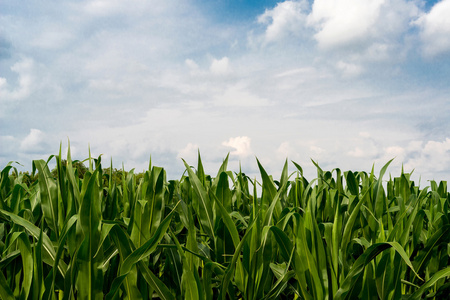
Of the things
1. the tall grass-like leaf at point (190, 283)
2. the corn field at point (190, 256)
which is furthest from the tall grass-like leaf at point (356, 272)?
the tall grass-like leaf at point (190, 283)

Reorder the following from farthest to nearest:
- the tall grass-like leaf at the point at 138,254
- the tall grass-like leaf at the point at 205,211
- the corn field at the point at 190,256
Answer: the tall grass-like leaf at the point at 205,211
the corn field at the point at 190,256
the tall grass-like leaf at the point at 138,254

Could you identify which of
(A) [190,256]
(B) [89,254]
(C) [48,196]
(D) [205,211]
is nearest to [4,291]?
(B) [89,254]

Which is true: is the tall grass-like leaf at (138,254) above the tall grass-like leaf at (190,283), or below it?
above

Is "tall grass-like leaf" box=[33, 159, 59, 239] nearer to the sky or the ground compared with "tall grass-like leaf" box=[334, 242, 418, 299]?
nearer to the sky

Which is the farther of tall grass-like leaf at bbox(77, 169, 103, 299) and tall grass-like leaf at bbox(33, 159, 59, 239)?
tall grass-like leaf at bbox(33, 159, 59, 239)

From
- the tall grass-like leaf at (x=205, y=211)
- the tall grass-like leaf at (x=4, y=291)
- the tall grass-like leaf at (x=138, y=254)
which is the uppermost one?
the tall grass-like leaf at (x=205, y=211)

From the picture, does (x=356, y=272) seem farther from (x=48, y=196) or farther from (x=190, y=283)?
(x=48, y=196)

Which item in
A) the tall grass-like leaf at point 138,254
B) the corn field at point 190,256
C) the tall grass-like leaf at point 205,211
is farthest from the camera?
the tall grass-like leaf at point 205,211

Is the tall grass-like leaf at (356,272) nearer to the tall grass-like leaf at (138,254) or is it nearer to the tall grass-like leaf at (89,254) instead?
the tall grass-like leaf at (138,254)

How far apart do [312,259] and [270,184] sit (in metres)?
0.54

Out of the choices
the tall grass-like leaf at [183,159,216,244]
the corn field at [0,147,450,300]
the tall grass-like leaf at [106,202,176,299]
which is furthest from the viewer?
the tall grass-like leaf at [183,159,216,244]

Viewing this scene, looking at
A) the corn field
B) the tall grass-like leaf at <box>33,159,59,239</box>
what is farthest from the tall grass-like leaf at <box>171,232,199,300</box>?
the tall grass-like leaf at <box>33,159,59,239</box>

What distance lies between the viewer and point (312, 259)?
1.44 m

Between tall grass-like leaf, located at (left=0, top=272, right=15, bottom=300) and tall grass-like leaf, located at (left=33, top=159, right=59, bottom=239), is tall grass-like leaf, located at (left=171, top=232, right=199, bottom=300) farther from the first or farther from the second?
tall grass-like leaf, located at (left=33, top=159, right=59, bottom=239)
